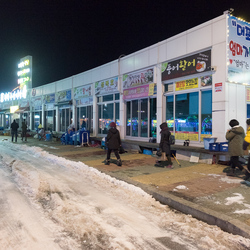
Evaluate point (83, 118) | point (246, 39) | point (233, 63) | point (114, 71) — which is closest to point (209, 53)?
point (233, 63)

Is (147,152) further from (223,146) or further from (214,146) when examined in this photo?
(223,146)

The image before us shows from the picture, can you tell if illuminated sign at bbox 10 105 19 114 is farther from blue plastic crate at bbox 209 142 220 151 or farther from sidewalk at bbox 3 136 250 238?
blue plastic crate at bbox 209 142 220 151

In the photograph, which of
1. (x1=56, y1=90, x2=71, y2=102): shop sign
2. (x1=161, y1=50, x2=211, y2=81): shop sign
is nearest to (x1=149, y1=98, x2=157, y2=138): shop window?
(x1=161, y1=50, x2=211, y2=81): shop sign

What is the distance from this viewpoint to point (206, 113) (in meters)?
10.2

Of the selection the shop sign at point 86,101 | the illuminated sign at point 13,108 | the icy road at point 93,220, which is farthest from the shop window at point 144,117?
the illuminated sign at point 13,108

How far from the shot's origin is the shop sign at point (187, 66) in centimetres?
992

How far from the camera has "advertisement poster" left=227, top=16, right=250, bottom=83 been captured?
9.20m

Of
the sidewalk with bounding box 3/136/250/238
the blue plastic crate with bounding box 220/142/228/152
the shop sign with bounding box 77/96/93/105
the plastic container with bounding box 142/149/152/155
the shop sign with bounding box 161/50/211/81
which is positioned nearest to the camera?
the sidewalk with bounding box 3/136/250/238

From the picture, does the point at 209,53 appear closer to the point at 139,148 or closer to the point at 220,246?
the point at 139,148

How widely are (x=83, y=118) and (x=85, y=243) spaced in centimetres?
1685

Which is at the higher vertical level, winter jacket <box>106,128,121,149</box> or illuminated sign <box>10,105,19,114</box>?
illuminated sign <box>10,105,19,114</box>

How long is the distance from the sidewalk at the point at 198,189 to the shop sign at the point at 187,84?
3.62 metres

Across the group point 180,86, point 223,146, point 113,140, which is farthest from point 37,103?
point 223,146

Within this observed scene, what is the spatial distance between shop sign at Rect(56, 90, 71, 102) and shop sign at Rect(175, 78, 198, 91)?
12.2 m
